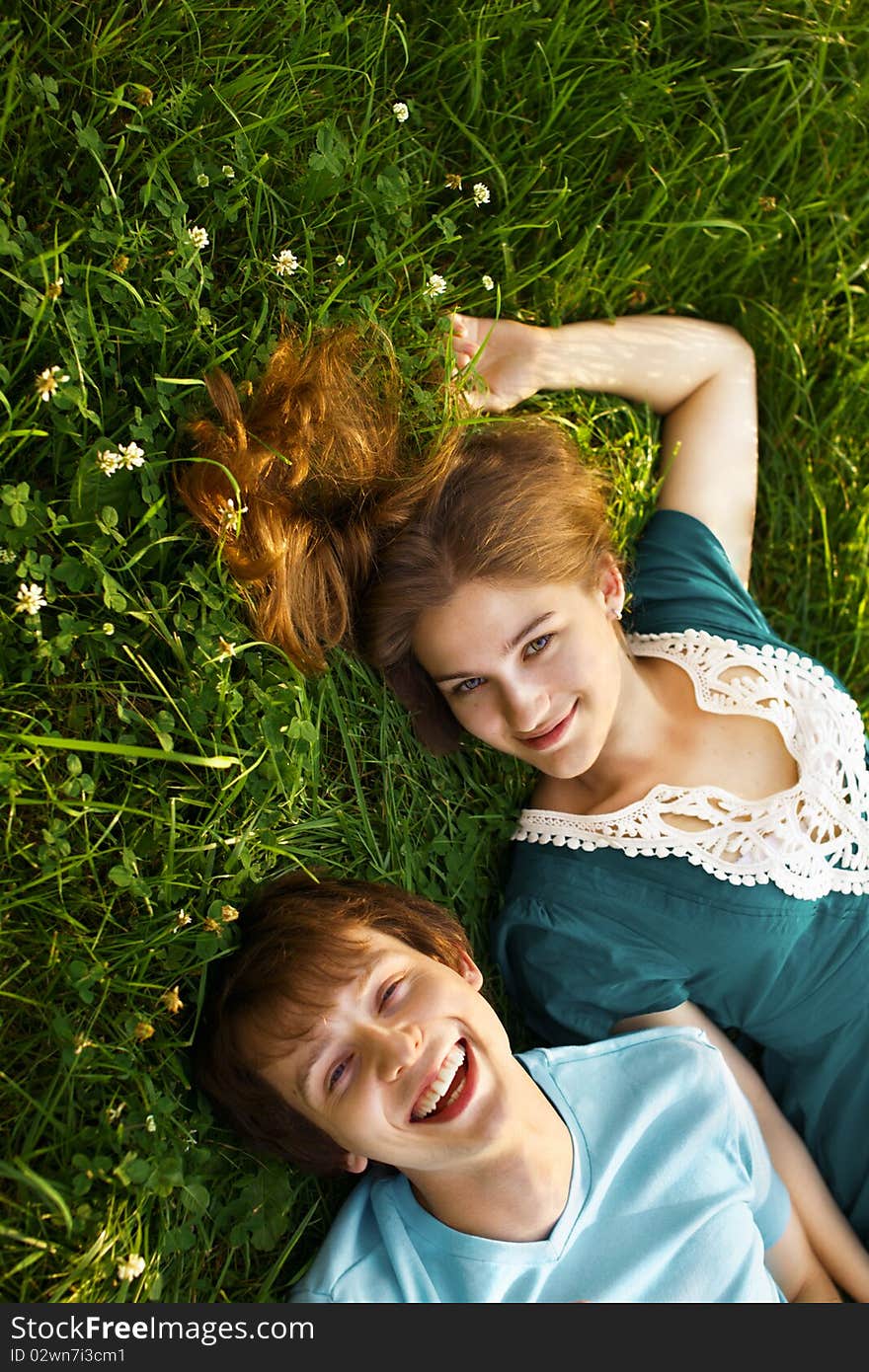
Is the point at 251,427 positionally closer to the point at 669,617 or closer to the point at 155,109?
the point at 155,109

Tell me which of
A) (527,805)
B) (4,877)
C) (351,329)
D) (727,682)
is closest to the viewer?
(4,877)

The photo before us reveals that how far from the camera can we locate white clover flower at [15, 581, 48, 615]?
240cm

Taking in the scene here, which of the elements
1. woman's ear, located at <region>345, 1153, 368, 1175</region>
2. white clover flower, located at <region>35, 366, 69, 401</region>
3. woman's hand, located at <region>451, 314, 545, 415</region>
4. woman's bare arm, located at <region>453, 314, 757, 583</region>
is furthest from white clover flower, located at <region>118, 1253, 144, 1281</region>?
woman's bare arm, located at <region>453, 314, 757, 583</region>

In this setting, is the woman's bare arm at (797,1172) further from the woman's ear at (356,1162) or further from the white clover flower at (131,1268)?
the white clover flower at (131,1268)

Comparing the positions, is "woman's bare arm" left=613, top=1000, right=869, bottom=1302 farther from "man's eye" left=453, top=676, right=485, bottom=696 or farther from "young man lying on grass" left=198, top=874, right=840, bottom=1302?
"man's eye" left=453, top=676, right=485, bottom=696

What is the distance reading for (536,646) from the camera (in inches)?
109

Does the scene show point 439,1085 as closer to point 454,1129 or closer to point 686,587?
point 454,1129

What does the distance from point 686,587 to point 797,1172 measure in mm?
1550

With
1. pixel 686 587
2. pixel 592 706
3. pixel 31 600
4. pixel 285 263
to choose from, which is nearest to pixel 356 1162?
pixel 592 706

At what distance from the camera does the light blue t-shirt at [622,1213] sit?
254cm

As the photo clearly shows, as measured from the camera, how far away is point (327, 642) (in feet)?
9.52

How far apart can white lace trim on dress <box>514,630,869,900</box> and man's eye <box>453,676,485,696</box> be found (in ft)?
1.58

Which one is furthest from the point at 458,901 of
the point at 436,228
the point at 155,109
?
the point at 155,109

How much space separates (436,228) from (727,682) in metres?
1.47
